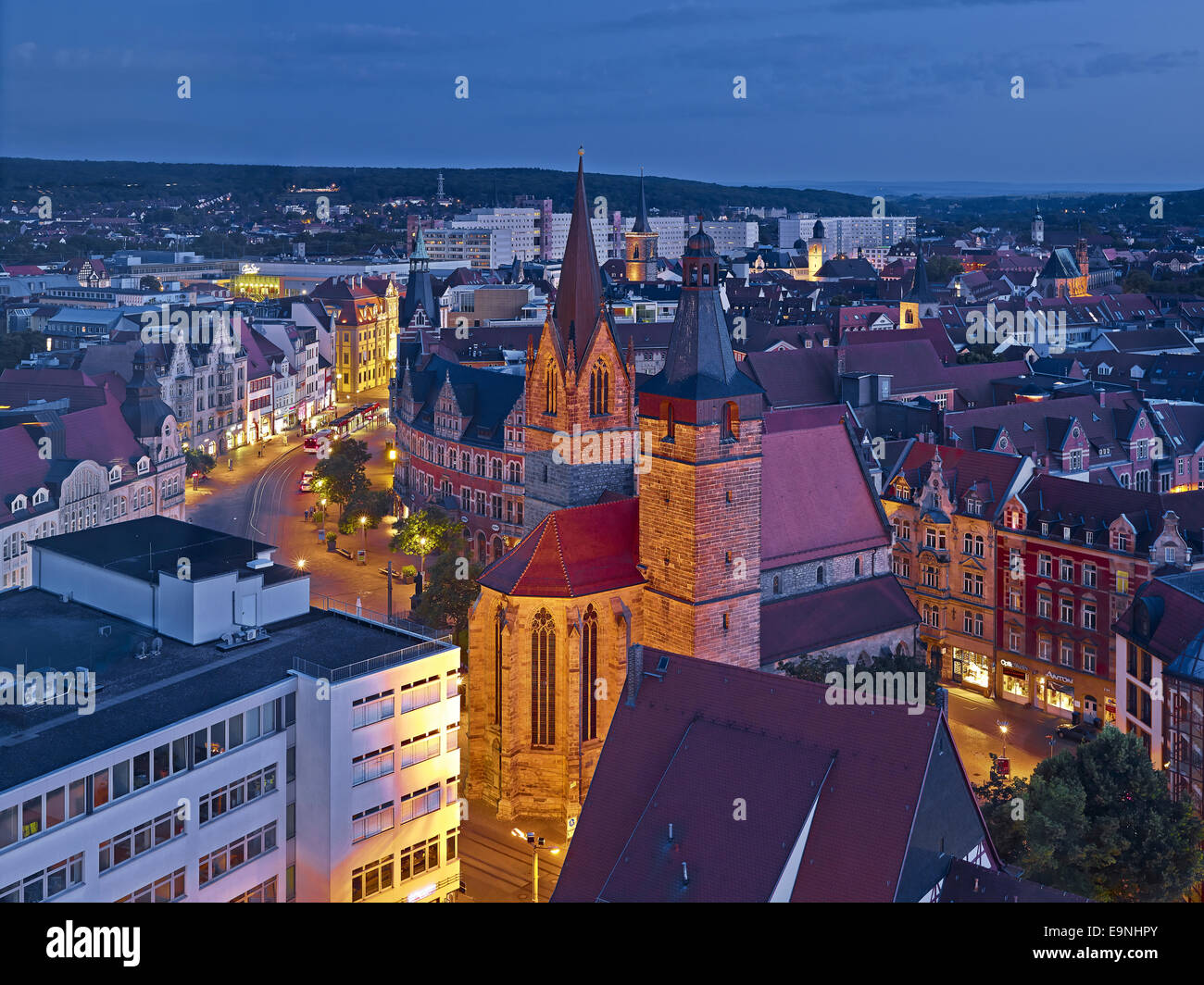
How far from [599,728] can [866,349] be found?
63561 mm

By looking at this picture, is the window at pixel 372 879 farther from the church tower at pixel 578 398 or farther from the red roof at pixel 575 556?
the church tower at pixel 578 398

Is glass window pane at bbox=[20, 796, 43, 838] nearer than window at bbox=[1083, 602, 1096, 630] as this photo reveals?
Yes

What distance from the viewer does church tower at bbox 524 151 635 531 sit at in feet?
188

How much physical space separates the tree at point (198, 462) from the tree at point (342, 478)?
541 inches

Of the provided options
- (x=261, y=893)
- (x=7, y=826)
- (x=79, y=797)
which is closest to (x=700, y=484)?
(x=261, y=893)

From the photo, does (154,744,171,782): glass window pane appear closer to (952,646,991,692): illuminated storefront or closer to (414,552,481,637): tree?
(414,552,481,637): tree

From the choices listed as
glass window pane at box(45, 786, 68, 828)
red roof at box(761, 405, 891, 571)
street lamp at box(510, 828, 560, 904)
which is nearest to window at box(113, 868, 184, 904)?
glass window pane at box(45, 786, 68, 828)

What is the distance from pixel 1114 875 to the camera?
37.0 meters

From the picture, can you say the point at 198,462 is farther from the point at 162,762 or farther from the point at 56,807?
the point at 56,807

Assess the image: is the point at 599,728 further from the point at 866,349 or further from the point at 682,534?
the point at 866,349

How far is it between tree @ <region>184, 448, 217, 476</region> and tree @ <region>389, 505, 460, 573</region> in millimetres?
28164

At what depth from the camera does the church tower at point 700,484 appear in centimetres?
4453
